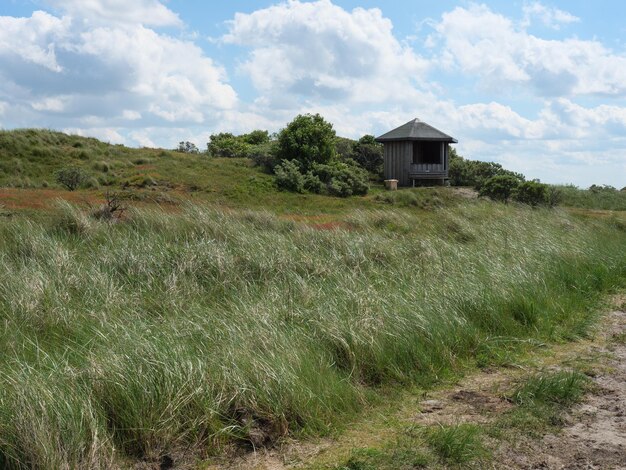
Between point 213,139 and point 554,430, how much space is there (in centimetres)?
4534

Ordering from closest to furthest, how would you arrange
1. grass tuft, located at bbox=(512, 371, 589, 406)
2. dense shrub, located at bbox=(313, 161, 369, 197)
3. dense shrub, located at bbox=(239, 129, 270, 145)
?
grass tuft, located at bbox=(512, 371, 589, 406)
dense shrub, located at bbox=(313, 161, 369, 197)
dense shrub, located at bbox=(239, 129, 270, 145)

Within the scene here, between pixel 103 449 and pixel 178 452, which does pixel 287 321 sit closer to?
pixel 178 452

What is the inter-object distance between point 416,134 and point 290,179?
10.6 meters

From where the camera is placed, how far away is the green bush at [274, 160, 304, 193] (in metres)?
25.6

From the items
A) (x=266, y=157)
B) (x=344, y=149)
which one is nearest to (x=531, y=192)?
(x=266, y=157)

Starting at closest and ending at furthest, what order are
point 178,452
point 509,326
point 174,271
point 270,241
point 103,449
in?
point 103,449, point 178,452, point 509,326, point 174,271, point 270,241

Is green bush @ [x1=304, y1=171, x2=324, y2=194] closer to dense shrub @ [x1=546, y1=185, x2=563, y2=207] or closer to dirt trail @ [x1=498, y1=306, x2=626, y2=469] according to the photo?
dense shrub @ [x1=546, y1=185, x2=563, y2=207]

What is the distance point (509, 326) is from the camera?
7.60 m

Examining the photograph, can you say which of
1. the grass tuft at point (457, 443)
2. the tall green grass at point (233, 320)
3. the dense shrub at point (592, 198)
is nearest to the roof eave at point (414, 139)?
the dense shrub at point (592, 198)

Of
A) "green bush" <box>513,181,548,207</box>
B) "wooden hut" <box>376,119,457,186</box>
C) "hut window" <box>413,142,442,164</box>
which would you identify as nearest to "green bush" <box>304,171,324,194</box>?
"green bush" <box>513,181,548,207</box>

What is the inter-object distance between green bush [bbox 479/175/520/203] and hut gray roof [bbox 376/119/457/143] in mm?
8111

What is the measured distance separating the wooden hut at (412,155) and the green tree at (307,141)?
454 centimetres

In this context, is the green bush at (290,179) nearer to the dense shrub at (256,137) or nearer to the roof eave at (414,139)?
the roof eave at (414,139)

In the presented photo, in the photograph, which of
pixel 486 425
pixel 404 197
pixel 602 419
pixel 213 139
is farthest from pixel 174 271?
pixel 213 139
